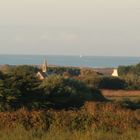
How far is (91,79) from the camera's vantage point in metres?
63.1

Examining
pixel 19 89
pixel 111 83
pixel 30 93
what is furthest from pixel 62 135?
pixel 111 83

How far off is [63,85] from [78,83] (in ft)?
14.9

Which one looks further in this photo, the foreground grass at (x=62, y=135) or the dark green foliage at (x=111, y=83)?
the dark green foliage at (x=111, y=83)

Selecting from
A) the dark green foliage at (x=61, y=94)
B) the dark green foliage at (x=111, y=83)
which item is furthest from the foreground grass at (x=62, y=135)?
the dark green foliage at (x=111, y=83)

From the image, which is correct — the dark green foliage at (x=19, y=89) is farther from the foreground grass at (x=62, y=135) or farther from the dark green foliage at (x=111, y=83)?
the dark green foliage at (x=111, y=83)

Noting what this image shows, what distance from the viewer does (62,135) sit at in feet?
27.8

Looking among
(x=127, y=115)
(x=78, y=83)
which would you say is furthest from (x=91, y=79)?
(x=127, y=115)

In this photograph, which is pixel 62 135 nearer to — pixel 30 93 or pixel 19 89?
pixel 19 89

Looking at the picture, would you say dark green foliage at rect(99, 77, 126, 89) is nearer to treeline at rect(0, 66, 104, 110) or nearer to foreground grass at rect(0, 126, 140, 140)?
treeline at rect(0, 66, 104, 110)

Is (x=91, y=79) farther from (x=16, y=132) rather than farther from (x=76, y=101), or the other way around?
(x=16, y=132)

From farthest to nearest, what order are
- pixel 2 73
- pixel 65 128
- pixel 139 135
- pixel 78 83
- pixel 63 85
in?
pixel 78 83 → pixel 63 85 → pixel 2 73 → pixel 65 128 → pixel 139 135

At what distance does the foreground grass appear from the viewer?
27.1ft

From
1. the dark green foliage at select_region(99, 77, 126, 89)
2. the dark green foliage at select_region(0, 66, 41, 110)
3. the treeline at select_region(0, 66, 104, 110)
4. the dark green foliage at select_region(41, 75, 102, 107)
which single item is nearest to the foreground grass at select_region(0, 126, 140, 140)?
the treeline at select_region(0, 66, 104, 110)

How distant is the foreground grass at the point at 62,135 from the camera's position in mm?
8273
